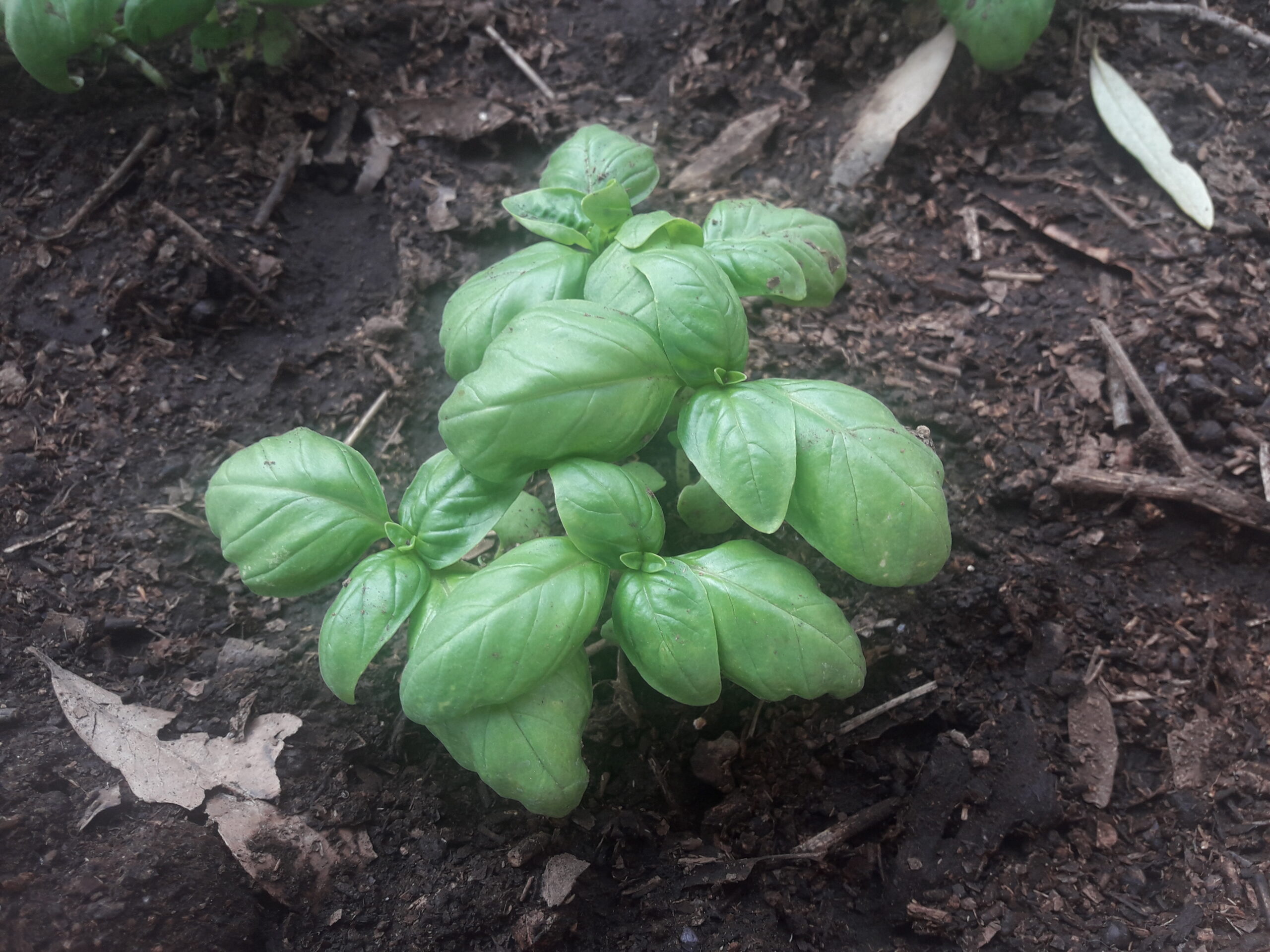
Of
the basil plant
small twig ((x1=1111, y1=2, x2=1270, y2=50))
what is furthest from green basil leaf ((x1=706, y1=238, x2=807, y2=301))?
small twig ((x1=1111, y1=2, x2=1270, y2=50))

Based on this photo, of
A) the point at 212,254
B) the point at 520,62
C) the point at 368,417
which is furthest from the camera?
the point at 520,62

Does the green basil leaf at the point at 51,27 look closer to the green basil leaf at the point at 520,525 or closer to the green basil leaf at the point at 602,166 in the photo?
the green basil leaf at the point at 602,166

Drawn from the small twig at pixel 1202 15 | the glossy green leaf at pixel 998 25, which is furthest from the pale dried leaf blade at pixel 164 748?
the small twig at pixel 1202 15

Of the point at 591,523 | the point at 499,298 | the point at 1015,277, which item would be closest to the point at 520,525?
the point at 591,523

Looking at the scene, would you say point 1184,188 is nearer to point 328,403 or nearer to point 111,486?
point 328,403

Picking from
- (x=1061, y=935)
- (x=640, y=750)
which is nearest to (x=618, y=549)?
(x=640, y=750)

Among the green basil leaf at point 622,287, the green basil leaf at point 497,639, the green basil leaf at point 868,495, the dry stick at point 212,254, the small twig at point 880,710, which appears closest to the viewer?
the green basil leaf at point 497,639

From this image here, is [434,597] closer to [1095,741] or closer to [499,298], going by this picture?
[499,298]
